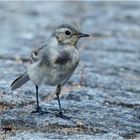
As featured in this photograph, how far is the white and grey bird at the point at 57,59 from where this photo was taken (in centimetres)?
586

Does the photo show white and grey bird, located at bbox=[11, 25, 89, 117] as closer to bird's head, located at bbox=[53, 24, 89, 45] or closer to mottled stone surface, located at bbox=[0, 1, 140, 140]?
bird's head, located at bbox=[53, 24, 89, 45]

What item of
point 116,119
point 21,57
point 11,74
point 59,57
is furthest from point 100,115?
point 21,57

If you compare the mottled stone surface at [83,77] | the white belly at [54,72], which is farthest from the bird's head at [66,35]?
the mottled stone surface at [83,77]

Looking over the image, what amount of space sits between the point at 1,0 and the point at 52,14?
1.93 m

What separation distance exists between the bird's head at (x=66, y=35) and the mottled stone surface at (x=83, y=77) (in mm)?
664

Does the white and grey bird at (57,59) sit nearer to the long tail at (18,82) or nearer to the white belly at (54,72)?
the white belly at (54,72)

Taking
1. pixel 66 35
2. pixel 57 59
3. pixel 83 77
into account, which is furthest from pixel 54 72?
pixel 83 77

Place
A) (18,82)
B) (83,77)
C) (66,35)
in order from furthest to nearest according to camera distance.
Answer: (83,77) < (18,82) < (66,35)

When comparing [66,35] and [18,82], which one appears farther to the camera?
[18,82]

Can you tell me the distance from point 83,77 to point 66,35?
1.72 meters

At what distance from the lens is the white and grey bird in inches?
231

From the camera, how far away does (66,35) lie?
6039 millimetres

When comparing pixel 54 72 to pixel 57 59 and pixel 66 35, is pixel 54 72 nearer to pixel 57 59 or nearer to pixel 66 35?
pixel 57 59

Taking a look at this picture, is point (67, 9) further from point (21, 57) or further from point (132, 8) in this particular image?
point (21, 57)
